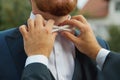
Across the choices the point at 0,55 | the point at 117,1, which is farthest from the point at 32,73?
the point at 117,1

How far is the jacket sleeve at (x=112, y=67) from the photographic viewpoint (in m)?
2.55

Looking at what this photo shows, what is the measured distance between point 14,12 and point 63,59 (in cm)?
1830

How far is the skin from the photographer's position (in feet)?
7.94

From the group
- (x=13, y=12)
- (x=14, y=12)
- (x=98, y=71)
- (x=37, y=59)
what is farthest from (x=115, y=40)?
(x=37, y=59)

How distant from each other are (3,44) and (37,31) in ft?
0.72

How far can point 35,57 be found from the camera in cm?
240

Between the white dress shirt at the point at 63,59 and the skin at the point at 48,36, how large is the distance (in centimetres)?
4

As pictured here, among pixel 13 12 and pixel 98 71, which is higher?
pixel 98 71

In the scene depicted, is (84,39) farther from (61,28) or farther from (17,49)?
(17,49)

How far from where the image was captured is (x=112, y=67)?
2.58 m

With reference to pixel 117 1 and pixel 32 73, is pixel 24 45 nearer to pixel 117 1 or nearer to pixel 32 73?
pixel 32 73

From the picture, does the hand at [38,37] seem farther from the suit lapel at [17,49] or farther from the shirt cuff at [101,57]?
the shirt cuff at [101,57]

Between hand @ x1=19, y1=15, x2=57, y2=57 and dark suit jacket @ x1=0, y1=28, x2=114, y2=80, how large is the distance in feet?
0.38

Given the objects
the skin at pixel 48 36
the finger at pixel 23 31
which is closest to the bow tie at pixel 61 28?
the skin at pixel 48 36
